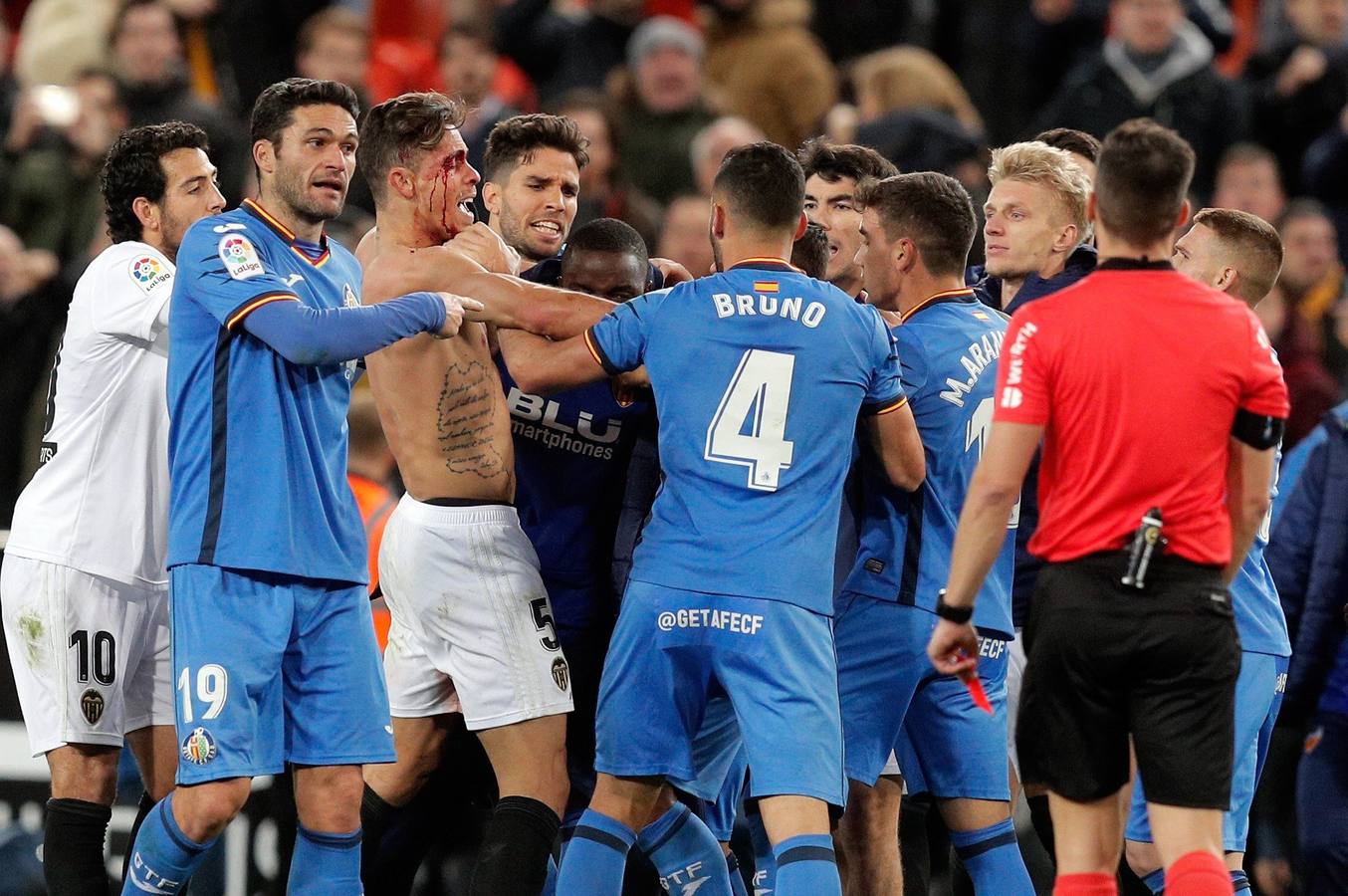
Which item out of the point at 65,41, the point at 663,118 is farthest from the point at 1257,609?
the point at 65,41

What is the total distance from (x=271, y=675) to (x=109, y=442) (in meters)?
1.14

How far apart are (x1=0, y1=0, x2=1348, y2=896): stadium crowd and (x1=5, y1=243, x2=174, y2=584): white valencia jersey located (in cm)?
253

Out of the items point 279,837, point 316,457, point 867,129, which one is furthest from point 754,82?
point 316,457

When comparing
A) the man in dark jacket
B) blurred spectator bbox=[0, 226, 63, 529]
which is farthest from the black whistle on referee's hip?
blurred spectator bbox=[0, 226, 63, 529]

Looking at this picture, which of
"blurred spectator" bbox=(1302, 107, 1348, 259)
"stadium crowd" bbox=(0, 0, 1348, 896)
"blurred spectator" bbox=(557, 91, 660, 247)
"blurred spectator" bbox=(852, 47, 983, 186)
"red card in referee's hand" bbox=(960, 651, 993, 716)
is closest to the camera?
"red card in referee's hand" bbox=(960, 651, 993, 716)

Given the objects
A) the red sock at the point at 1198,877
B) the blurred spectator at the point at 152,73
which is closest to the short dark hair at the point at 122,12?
the blurred spectator at the point at 152,73

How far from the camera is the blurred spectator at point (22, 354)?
1145 centimetres

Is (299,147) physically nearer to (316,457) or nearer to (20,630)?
(316,457)

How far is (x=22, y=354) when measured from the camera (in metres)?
11.5

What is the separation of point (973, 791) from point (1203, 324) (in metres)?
2.00

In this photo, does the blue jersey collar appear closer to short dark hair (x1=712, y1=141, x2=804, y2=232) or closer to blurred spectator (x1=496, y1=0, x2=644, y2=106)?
short dark hair (x1=712, y1=141, x2=804, y2=232)

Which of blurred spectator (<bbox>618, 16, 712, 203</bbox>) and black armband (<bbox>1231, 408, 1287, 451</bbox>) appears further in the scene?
blurred spectator (<bbox>618, 16, 712, 203</bbox>)

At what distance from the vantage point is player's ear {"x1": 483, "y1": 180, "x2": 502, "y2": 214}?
7.12m

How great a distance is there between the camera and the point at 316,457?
6305 millimetres
